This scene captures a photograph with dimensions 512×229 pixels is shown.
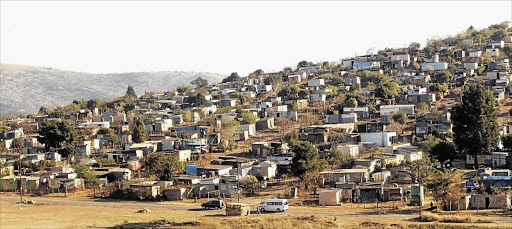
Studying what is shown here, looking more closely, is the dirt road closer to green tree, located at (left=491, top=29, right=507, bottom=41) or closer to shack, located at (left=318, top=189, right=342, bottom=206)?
shack, located at (left=318, top=189, right=342, bottom=206)

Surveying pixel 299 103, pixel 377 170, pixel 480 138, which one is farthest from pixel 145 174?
pixel 299 103

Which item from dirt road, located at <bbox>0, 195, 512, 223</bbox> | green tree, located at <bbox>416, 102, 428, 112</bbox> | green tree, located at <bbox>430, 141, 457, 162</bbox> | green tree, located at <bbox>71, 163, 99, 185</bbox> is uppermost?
green tree, located at <bbox>416, 102, 428, 112</bbox>

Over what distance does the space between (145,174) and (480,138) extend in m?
18.6

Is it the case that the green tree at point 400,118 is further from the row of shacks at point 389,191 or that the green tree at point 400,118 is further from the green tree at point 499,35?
the green tree at point 499,35

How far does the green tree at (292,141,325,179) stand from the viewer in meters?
32.6

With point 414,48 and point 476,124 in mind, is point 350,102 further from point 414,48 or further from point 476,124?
point 414,48

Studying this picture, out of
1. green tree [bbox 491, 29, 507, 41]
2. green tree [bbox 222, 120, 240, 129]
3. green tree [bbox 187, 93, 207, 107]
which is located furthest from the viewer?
green tree [bbox 491, 29, 507, 41]

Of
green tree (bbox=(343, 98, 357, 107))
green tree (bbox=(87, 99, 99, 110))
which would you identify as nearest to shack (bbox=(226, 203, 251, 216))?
green tree (bbox=(343, 98, 357, 107))

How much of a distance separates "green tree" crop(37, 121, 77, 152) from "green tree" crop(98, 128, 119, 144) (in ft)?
13.6

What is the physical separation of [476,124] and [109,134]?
26919 millimetres

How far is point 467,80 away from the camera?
6100 cm

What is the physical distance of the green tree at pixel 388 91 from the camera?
184 feet

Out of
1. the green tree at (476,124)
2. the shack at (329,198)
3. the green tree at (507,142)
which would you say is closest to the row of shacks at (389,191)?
the shack at (329,198)

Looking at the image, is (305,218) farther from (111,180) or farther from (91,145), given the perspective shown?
(91,145)
